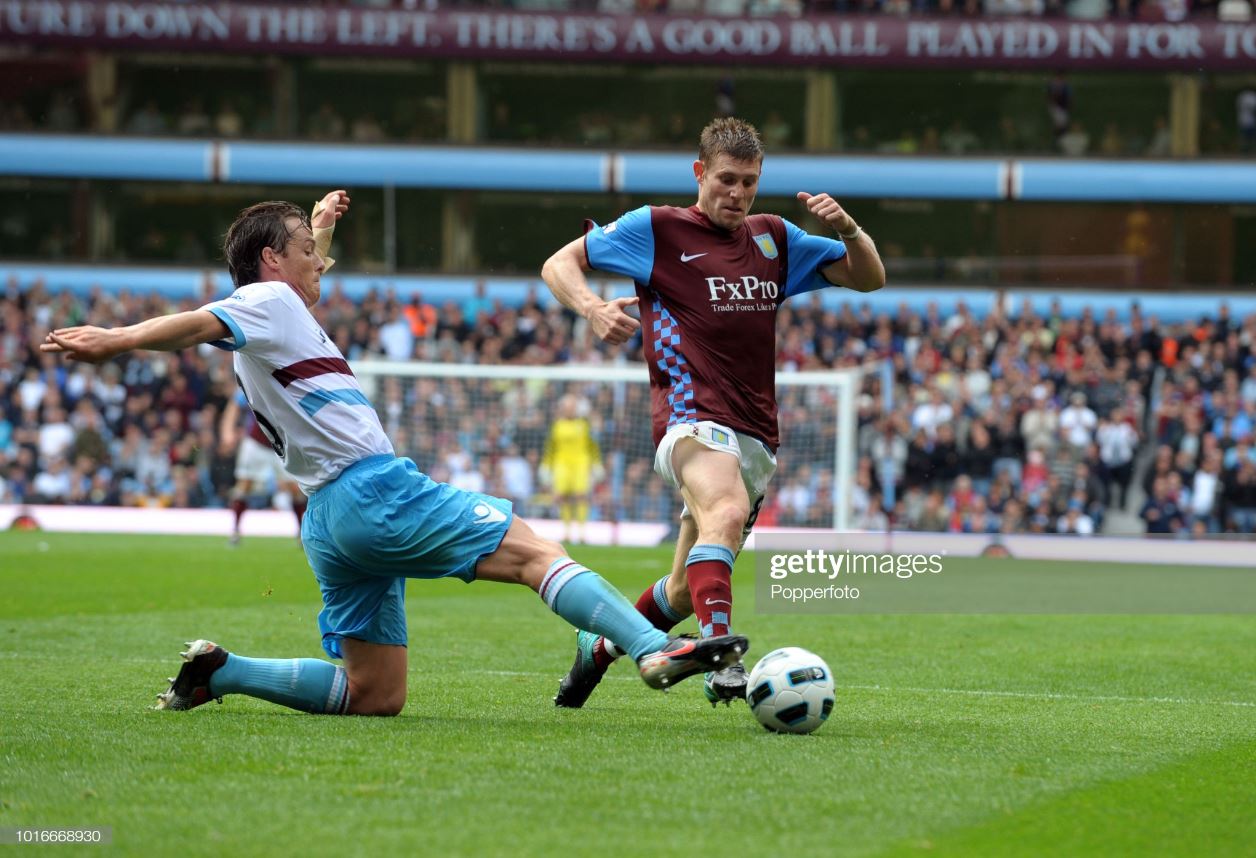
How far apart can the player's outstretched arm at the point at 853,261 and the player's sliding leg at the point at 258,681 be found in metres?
2.79

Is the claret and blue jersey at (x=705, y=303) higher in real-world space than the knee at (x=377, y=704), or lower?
higher

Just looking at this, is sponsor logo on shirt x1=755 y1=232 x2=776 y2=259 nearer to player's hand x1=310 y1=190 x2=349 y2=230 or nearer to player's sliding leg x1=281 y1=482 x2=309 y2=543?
player's hand x1=310 y1=190 x2=349 y2=230

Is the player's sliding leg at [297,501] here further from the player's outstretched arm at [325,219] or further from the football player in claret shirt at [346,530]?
the football player in claret shirt at [346,530]

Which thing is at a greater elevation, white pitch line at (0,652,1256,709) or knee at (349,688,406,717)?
knee at (349,688,406,717)

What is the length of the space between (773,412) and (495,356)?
19.7 meters

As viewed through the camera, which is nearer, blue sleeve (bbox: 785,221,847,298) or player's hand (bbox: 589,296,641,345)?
player's hand (bbox: 589,296,641,345)

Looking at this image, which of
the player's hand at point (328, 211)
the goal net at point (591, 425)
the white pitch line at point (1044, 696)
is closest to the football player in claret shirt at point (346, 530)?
the player's hand at point (328, 211)

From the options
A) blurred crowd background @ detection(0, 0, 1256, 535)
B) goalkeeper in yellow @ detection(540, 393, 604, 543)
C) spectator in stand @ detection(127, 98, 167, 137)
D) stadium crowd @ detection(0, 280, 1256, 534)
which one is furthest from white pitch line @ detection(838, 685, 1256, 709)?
spectator in stand @ detection(127, 98, 167, 137)

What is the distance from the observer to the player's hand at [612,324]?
21.0ft

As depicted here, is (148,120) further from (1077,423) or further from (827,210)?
(827,210)

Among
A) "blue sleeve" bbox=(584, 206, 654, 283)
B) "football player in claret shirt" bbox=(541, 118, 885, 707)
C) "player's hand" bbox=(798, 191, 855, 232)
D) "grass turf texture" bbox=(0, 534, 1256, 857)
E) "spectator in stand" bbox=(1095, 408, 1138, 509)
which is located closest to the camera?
"grass turf texture" bbox=(0, 534, 1256, 857)

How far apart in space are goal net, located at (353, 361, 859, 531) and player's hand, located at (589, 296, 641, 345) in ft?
51.2

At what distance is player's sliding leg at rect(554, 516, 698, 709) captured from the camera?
23.8ft

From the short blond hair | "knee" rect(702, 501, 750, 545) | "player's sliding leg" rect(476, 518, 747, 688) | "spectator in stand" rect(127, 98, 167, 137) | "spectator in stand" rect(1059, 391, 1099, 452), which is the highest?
"spectator in stand" rect(127, 98, 167, 137)
